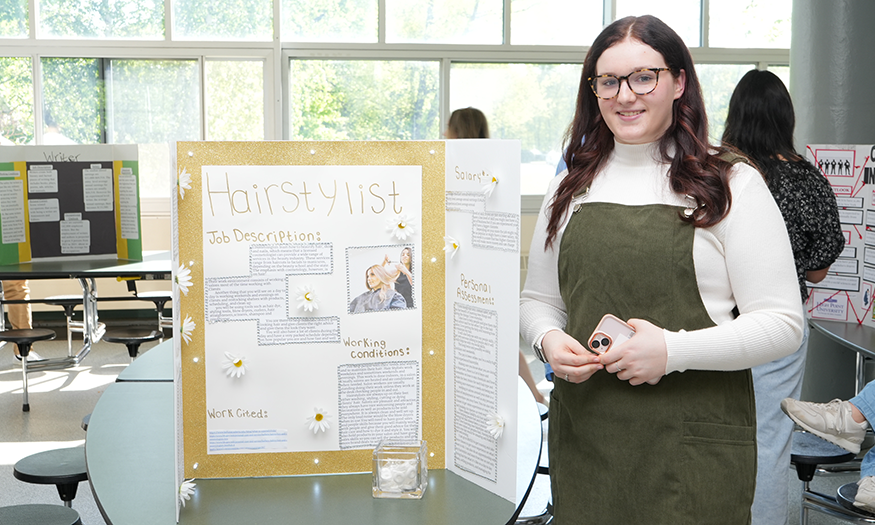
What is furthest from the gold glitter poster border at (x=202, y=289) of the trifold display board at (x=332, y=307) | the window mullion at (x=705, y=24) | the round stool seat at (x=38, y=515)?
the window mullion at (x=705, y=24)

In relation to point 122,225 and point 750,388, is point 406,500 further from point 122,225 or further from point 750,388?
point 122,225

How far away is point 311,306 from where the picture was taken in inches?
50.2

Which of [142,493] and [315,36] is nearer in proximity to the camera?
[142,493]

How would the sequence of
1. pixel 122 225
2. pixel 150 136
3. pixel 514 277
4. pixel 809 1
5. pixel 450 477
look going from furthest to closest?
pixel 150 136, pixel 122 225, pixel 809 1, pixel 450 477, pixel 514 277

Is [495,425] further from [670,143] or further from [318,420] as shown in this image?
[670,143]

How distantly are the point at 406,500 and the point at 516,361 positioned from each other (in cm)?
27

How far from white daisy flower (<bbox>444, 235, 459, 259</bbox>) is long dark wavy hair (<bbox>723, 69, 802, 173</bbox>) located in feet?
4.71

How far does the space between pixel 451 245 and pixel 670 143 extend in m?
0.40

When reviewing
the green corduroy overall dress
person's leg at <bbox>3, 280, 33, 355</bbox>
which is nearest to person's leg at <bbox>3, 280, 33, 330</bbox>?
person's leg at <bbox>3, 280, 33, 355</bbox>

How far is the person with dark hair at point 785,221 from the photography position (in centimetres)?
233

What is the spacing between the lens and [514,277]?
1.19m

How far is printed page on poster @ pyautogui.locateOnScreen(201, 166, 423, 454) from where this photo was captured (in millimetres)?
1275

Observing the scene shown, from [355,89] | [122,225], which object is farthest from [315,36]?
[122,225]

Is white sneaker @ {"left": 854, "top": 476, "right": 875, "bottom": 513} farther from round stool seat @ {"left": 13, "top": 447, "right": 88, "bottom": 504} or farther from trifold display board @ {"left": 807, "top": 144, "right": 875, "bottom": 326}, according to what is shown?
round stool seat @ {"left": 13, "top": 447, "right": 88, "bottom": 504}
